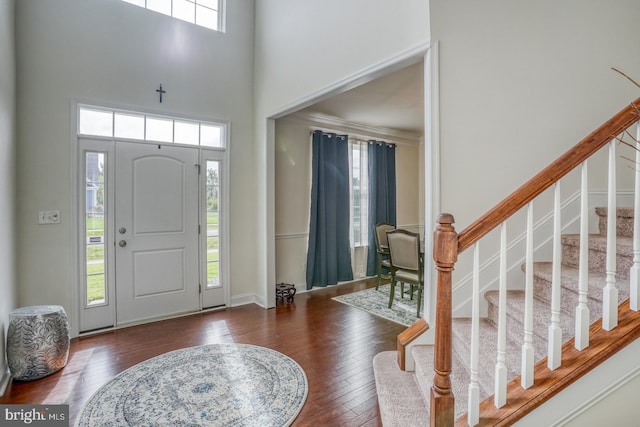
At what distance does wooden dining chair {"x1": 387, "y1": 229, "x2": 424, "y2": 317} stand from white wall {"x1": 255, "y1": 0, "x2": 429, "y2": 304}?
1503 mm

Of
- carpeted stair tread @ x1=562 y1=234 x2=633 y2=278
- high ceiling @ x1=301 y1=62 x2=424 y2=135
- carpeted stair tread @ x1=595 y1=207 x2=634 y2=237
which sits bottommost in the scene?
carpeted stair tread @ x1=562 y1=234 x2=633 y2=278

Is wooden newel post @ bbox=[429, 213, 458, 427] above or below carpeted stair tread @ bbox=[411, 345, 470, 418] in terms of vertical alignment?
above

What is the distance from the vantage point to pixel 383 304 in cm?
416

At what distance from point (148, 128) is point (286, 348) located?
275 cm

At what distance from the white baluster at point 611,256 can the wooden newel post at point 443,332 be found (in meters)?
0.59

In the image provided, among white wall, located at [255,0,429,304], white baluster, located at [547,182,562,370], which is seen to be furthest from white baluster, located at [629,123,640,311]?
white wall, located at [255,0,429,304]

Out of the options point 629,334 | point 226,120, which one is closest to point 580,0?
point 629,334

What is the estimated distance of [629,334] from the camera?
1282 mm

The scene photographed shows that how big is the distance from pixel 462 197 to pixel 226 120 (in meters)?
2.99

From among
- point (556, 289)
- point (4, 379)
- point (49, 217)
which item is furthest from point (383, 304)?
point (49, 217)

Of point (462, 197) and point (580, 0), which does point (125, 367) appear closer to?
point (462, 197)

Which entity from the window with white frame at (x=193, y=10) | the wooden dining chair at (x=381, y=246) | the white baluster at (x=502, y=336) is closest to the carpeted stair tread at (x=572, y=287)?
the white baluster at (x=502, y=336)

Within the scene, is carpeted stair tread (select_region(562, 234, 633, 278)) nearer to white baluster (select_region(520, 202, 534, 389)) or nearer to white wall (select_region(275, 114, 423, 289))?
white baluster (select_region(520, 202, 534, 389))

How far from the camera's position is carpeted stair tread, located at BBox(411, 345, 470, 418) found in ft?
5.56
